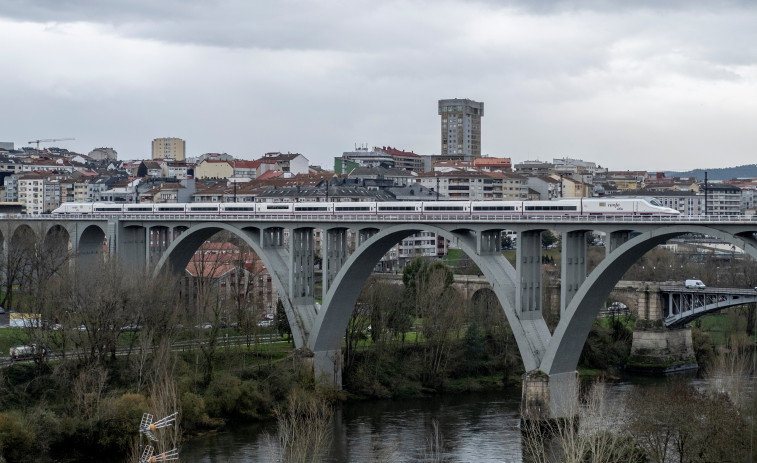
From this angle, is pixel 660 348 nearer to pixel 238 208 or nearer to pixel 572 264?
pixel 572 264

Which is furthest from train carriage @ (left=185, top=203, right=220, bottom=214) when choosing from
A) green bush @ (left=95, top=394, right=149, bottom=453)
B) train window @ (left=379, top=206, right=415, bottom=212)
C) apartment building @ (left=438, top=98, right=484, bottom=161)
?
apartment building @ (left=438, top=98, right=484, bottom=161)

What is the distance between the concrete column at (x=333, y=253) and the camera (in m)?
50.7

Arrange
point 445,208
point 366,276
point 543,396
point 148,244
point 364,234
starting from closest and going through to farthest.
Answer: point 543,396
point 445,208
point 364,234
point 366,276
point 148,244

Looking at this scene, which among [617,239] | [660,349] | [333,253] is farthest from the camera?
[660,349]

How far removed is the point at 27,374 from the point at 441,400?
62.1 feet

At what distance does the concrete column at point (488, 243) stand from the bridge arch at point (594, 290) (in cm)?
486

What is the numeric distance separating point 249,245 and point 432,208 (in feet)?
47.9

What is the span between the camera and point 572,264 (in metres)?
40.6

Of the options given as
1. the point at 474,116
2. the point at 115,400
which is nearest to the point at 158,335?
the point at 115,400

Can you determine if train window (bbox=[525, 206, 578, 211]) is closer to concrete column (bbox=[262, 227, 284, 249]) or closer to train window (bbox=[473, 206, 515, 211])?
train window (bbox=[473, 206, 515, 211])

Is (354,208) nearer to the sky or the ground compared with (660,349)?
nearer to the sky

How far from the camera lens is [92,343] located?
4450cm

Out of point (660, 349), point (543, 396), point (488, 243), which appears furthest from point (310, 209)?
point (660, 349)

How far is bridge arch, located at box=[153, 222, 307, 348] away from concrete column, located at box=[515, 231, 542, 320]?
13.1 meters
